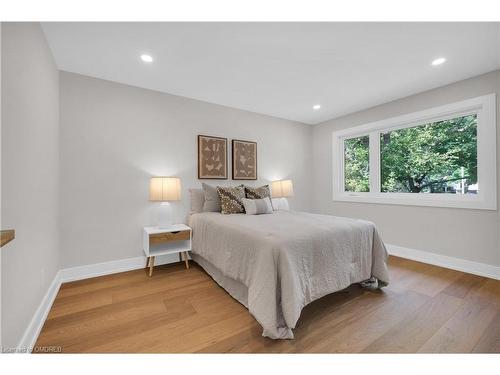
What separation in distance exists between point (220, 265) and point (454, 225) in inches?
120

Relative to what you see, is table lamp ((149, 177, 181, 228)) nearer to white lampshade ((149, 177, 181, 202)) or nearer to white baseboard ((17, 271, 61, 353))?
white lampshade ((149, 177, 181, 202))

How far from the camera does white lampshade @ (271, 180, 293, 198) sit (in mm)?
3871

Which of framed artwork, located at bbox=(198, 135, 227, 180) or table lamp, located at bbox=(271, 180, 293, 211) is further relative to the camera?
table lamp, located at bbox=(271, 180, 293, 211)

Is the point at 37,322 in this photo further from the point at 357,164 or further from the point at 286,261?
the point at 357,164

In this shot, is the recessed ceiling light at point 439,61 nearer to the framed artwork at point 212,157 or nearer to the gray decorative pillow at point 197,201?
the framed artwork at point 212,157

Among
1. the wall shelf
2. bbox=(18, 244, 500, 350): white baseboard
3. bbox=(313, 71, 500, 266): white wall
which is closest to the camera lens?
the wall shelf

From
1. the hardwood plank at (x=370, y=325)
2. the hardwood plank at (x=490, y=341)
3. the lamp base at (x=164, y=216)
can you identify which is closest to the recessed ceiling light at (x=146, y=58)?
the lamp base at (x=164, y=216)

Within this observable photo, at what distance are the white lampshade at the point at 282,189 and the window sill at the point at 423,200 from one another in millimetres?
1064

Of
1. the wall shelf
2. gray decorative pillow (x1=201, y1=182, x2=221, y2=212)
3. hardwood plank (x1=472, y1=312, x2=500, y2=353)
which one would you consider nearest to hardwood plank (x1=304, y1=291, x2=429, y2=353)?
hardwood plank (x1=472, y1=312, x2=500, y2=353)

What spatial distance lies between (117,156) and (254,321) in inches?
97.3

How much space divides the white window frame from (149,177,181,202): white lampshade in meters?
3.06

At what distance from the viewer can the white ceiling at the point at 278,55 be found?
5.86 feet
